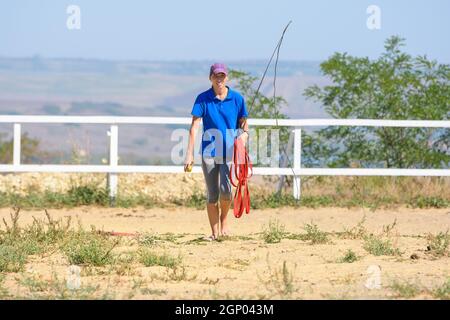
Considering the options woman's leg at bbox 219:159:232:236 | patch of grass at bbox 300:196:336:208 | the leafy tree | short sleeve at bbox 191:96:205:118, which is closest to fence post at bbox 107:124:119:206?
patch of grass at bbox 300:196:336:208

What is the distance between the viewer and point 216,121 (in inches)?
455

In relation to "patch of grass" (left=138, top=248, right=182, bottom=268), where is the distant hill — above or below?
above

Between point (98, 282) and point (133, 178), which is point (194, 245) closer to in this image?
point (98, 282)

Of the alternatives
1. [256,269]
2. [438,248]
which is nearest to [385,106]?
[438,248]

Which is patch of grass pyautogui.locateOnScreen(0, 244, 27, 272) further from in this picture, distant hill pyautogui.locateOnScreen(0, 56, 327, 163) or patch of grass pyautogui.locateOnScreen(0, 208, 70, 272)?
distant hill pyautogui.locateOnScreen(0, 56, 327, 163)

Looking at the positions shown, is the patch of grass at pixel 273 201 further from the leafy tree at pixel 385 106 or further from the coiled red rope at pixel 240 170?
the coiled red rope at pixel 240 170

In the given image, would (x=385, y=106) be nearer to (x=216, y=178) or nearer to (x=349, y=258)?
(x=216, y=178)

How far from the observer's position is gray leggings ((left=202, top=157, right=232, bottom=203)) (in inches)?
460

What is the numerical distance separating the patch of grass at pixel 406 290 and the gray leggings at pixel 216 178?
345 cm

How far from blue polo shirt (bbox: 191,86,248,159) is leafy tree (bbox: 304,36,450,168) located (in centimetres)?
833

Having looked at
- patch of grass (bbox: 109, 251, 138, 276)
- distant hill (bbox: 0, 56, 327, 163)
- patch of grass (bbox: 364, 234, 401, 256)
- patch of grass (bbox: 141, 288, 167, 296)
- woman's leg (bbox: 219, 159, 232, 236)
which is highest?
distant hill (bbox: 0, 56, 327, 163)

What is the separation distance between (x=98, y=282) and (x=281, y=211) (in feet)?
23.8
